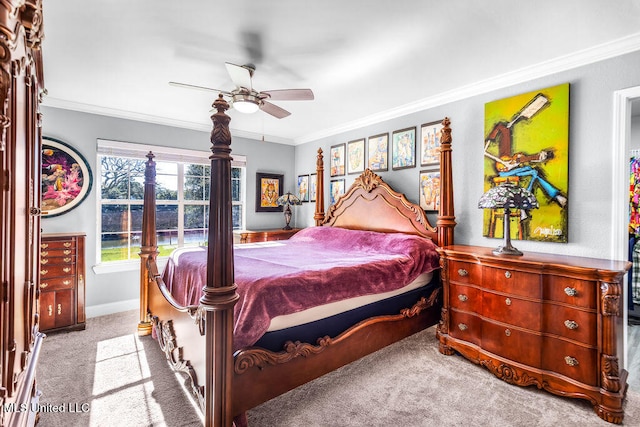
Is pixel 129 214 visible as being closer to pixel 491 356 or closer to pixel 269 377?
pixel 269 377

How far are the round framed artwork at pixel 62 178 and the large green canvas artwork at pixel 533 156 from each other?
453 cm

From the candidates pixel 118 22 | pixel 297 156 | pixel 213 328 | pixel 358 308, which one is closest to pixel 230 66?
pixel 118 22

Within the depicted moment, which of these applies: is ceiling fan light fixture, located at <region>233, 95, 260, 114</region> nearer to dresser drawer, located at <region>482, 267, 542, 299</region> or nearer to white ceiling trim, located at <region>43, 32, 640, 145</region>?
white ceiling trim, located at <region>43, 32, 640, 145</region>

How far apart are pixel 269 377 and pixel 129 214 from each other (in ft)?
11.2

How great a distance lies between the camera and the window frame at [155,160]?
3883mm

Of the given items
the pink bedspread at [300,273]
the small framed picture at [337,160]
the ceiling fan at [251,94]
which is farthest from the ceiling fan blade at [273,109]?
the small framed picture at [337,160]

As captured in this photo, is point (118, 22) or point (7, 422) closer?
point (7, 422)

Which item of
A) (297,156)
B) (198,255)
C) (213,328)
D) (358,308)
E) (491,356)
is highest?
(297,156)

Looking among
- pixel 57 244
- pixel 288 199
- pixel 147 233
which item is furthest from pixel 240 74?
pixel 288 199

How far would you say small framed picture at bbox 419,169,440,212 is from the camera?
3462 mm

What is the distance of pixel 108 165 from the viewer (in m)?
4.00

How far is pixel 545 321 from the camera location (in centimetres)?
214

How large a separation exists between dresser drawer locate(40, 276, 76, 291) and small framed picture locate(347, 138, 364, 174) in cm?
A: 359

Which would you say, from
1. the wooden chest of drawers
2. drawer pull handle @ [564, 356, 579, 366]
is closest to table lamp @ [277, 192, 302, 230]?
the wooden chest of drawers
